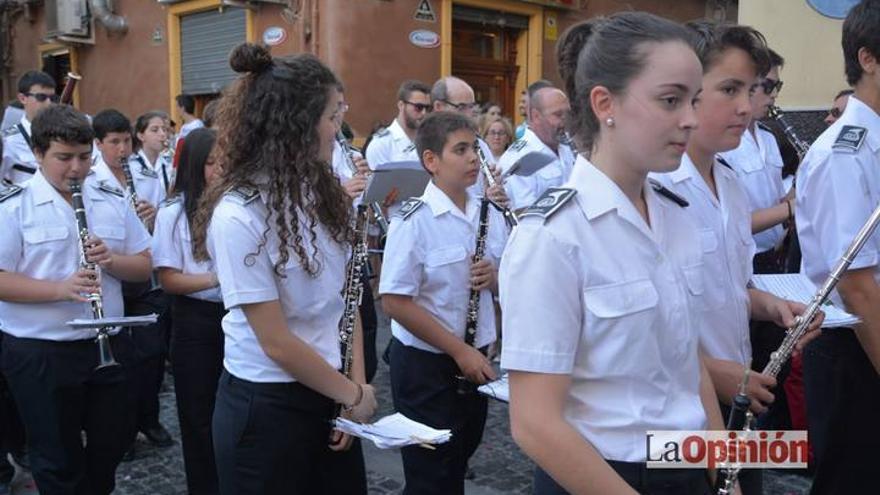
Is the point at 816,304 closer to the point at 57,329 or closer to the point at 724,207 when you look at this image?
the point at 724,207

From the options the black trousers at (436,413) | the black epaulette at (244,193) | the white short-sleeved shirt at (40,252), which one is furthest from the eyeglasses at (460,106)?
the black epaulette at (244,193)

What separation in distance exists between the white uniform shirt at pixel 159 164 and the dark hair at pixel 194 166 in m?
3.01

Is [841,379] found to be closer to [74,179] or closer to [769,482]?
[769,482]

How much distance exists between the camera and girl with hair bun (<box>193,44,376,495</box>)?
8.06 feet

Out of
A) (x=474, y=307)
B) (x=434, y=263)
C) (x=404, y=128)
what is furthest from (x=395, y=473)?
(x=404, y=128)

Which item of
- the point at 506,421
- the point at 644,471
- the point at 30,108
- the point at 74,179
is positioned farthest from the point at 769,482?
the point at 30,108

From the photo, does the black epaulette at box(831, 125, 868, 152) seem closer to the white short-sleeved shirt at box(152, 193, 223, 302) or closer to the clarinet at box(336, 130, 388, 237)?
the clarinet at box(336, 130, 388, 237)

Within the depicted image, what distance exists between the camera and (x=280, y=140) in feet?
8.36

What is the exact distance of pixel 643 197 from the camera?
6.44 ft

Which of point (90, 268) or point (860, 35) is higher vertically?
point (860, 35)

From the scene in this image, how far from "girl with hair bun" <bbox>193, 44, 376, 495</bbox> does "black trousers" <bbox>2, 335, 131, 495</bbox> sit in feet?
3.93

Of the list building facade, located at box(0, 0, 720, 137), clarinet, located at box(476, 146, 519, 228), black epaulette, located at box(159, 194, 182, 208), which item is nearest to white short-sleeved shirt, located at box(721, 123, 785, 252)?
clarinet, located at box(476, 146, 519, 228)

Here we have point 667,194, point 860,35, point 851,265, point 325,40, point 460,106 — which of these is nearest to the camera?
point 667,194

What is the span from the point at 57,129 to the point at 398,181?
1775 millimetres
